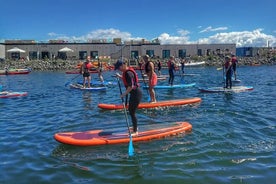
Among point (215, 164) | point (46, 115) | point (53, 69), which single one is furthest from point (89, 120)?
point (53, 69)

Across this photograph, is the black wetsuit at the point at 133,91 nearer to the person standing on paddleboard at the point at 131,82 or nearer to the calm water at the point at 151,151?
the person standing on paddleboard at the point at 131,82

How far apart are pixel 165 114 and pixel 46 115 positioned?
16.5 ft

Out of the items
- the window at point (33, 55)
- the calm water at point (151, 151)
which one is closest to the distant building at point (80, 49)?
the window at point (33, 55)

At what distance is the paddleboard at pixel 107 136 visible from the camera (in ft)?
30.1

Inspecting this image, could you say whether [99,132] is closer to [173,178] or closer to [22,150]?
[22,150]

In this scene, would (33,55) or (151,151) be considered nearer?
(151,151)

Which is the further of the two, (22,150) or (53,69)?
(53,69)

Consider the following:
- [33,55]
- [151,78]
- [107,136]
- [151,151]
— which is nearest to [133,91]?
[107,136]

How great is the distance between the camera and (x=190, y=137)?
33.0 ft

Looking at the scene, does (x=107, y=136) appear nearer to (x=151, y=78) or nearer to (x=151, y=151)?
(x=151, y=151)

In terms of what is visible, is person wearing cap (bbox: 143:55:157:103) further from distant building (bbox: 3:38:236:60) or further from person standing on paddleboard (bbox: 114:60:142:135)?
distant building (bbox: 3:38:236:60)

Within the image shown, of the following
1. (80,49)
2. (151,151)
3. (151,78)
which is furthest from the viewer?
(80,49)

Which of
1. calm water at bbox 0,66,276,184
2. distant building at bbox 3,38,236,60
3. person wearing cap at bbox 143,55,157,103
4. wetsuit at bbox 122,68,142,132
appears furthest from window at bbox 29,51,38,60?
wetsuit at bbox 122,68,142,132

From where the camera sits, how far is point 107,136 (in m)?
9.59
